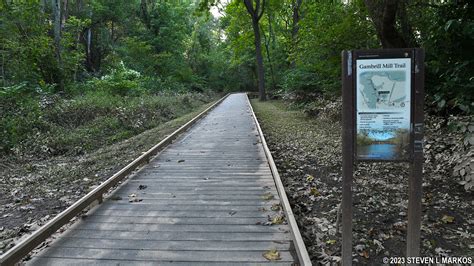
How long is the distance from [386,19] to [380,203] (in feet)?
14.0

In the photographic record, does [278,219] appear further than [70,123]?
No

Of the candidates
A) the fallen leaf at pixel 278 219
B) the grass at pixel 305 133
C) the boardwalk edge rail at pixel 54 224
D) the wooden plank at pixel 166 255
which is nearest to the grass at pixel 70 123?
the grass at pixel 305 133

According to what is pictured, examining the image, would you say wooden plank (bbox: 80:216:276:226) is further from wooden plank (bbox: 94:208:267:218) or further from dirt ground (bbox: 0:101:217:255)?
dirt ground (bbox: 0:101:217:255)

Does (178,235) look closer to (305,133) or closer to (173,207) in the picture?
(173,207)

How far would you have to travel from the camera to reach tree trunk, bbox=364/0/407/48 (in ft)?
23.7

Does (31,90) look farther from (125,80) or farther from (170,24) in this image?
(170,24)

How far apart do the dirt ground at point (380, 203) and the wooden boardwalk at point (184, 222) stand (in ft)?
1.35

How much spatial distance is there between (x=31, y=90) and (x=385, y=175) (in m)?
14.0

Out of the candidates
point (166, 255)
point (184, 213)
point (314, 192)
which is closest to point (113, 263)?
point (166, 255)

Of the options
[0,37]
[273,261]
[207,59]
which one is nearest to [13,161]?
[0,37]

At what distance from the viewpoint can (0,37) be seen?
14461 millimetres

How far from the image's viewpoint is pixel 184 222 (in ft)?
15.1

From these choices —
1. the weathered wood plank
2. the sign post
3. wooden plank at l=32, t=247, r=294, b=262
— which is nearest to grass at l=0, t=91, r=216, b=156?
wooden plank at l=32, t=247, r=294, b=262

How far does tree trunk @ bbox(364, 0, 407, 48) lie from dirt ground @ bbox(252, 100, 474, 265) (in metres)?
1.89
